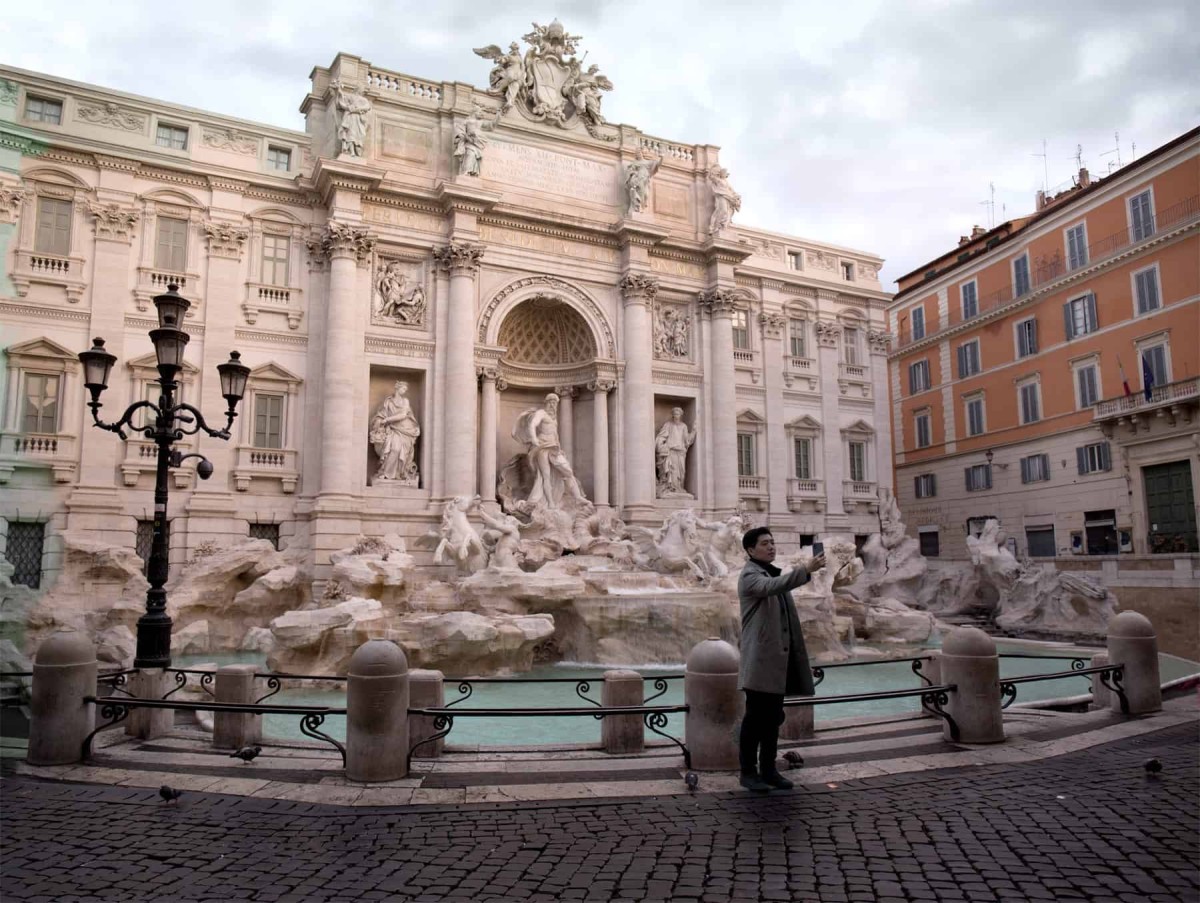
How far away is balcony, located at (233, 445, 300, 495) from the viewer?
69.6 feet

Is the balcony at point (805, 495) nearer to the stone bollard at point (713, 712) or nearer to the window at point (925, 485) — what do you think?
the window at point (925, 485)

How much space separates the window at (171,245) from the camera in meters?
21.4

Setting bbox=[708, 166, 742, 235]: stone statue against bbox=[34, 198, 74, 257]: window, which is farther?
bbox=[708, 166, 742, 235]: stone statue

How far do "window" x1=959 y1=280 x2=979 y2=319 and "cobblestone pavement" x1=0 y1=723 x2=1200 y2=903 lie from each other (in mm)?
31463

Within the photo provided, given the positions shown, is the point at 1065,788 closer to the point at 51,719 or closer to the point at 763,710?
the point at 763,710

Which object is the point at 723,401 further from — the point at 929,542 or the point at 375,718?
the point at 375,718

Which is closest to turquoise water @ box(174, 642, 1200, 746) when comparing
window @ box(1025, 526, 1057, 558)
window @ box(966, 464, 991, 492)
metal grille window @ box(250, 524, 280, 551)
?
metal grille window @ box(250, 524, 280, 551)

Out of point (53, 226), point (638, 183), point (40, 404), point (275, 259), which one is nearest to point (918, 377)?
point (638, 183)

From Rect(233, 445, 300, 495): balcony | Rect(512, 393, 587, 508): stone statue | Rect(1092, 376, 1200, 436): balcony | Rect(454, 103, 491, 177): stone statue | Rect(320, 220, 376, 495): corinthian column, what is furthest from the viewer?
Rect(1092, 376, 1200, 436): balcony

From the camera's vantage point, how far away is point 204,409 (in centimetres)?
2108

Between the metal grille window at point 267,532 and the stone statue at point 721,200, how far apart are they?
16900 mm

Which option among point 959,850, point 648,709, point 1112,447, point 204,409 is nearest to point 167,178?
point 204,409

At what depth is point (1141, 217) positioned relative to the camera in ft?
87.8

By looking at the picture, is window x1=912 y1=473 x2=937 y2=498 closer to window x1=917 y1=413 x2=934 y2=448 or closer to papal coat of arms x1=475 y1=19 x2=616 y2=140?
window x1=917 y1=413 x2=934 y2=448
